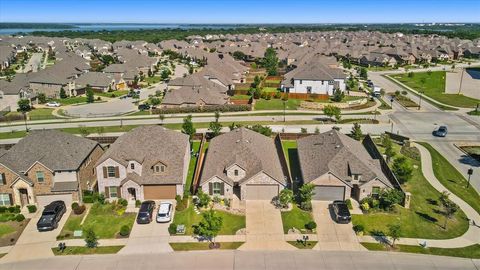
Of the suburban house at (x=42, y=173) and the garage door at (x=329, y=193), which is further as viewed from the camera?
the garage door at (x=329, y=193)

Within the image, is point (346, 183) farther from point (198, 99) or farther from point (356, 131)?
point (198, 99)

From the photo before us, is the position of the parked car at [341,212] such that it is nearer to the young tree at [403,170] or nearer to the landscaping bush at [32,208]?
the young tree at [403,170]

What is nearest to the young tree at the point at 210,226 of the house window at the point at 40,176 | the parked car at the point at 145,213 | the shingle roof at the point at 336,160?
the parked car at the point at 145,213

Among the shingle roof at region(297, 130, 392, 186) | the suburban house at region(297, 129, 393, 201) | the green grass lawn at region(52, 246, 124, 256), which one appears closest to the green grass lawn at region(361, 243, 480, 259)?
the suburban house at region(297, 129, 393, 201)

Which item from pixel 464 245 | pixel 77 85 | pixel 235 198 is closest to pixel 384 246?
pixel 464 245

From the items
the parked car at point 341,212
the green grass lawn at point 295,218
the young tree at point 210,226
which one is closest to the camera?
the young tree at point 210,226

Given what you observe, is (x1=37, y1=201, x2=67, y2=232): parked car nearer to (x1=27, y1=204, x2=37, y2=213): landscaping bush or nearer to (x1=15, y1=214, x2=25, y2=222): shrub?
(x1=27, y1=204, x2=37, y2=213): landscaping bush

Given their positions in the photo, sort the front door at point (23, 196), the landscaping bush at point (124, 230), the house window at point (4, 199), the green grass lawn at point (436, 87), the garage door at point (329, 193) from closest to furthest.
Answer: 1. the landscaping bush at point (124, 230)
2. the house window at point (4, 199)
3. the front door at point (23, 196)
4. the garage door at point (329, 193)
5. the green grass lawn at point (436, 87)
